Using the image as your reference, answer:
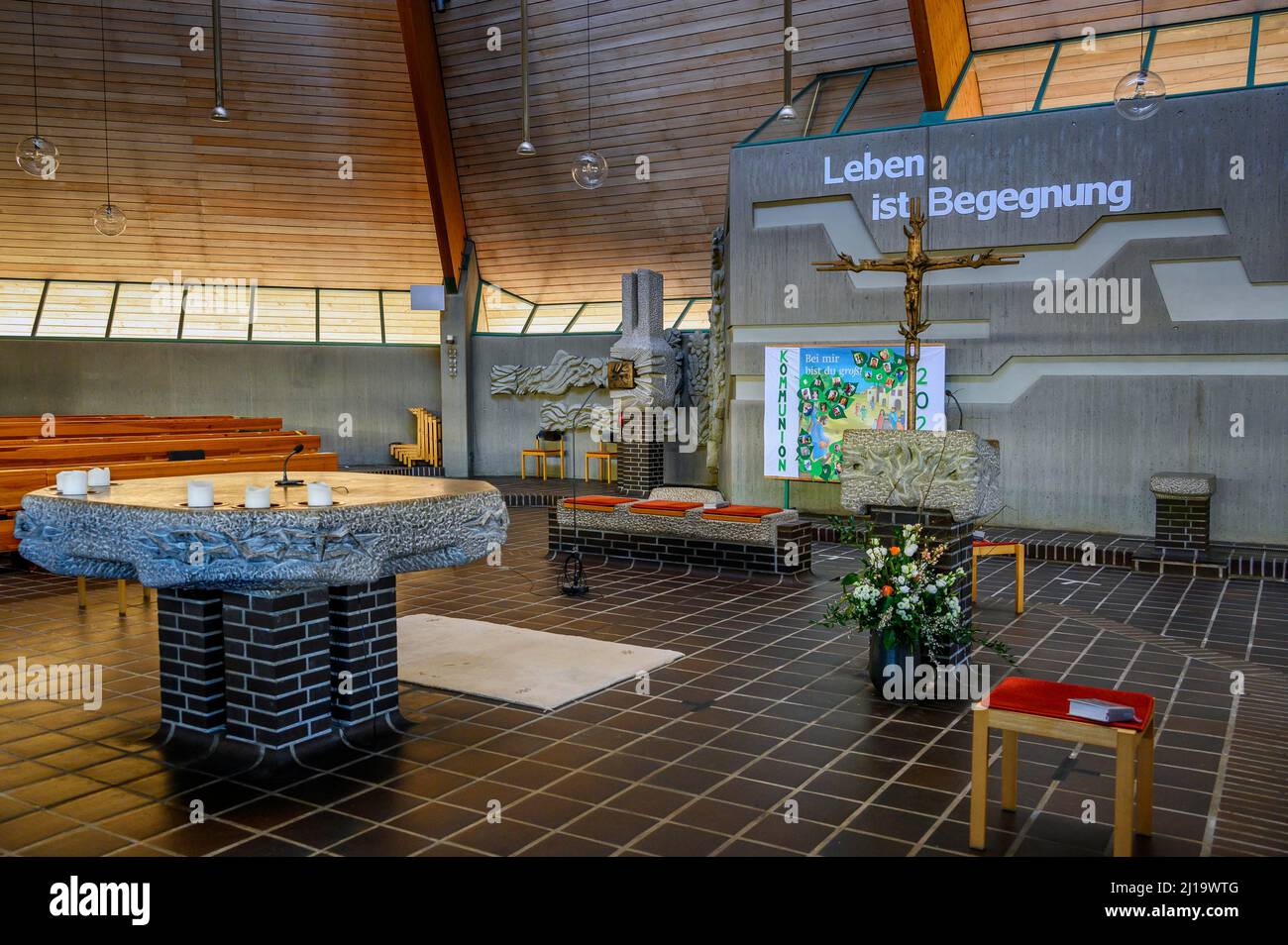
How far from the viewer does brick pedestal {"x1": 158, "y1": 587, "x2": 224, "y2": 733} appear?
429 cm

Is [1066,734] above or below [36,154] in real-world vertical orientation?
below

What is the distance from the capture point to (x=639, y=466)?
13.8 metres

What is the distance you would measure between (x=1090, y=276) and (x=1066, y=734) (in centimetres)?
756

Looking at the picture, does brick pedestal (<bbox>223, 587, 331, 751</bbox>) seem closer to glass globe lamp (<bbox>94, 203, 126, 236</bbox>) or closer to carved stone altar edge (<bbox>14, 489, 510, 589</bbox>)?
carved stone altar edge (<bbox>14, 489, 510, 589</bbox>)

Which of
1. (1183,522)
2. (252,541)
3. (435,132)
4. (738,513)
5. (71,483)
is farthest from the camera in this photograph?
(435,132)

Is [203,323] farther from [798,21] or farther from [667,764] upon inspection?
[667,764]

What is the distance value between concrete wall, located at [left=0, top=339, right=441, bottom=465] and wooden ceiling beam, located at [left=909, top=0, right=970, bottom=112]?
9400 mm

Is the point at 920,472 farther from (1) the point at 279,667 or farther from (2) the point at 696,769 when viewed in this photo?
(1) the point at 279,667

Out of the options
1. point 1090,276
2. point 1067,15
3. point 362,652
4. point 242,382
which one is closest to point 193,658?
point 362,652

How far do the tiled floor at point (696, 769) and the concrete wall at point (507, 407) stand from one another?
9.72 metres

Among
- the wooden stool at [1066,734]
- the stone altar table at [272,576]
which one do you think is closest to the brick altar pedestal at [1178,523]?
the wooden stool at [1066,734]

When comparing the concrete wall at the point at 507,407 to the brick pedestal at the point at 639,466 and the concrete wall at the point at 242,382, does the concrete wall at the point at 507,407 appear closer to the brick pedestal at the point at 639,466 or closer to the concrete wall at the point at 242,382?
the concrete wall at the point at 242,382

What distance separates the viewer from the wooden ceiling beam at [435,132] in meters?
Result: 12.4
